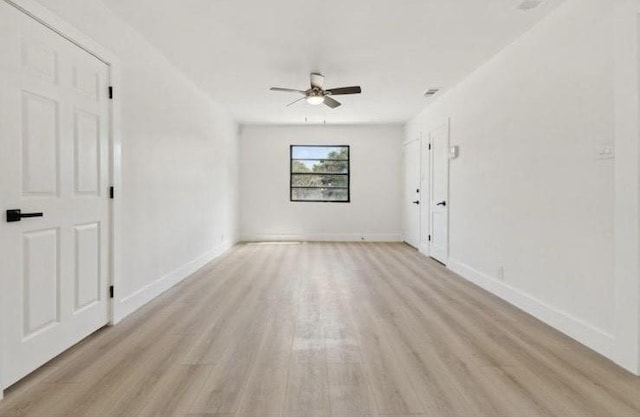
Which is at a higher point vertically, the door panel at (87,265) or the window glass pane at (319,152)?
the window glass pane at (319,152)

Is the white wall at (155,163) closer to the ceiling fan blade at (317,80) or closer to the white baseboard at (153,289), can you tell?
the white baseboard at (153,289)

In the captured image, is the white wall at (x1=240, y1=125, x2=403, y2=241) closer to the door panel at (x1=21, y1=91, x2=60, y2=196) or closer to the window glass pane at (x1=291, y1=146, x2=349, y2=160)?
the window glass pane at (x1=291, y1=146, x2=349, y2=160)

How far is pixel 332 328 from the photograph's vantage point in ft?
9.55

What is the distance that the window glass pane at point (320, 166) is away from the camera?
8281mm

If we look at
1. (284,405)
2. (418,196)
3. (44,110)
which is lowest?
(284,405)

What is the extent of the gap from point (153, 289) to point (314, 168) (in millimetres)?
5155

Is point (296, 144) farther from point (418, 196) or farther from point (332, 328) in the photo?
point (332, 328)

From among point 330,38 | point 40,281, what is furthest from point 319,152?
point 40,281

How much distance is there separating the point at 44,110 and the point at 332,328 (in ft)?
8.39

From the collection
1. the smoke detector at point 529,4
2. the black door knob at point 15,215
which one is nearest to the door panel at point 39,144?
the black door knob at point 15,215


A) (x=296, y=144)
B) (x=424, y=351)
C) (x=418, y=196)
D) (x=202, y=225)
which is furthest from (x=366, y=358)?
(x=296, y=144)

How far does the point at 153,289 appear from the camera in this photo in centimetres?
375

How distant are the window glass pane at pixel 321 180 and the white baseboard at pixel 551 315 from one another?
4.32 metres

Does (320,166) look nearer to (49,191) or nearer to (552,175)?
(552,175)
